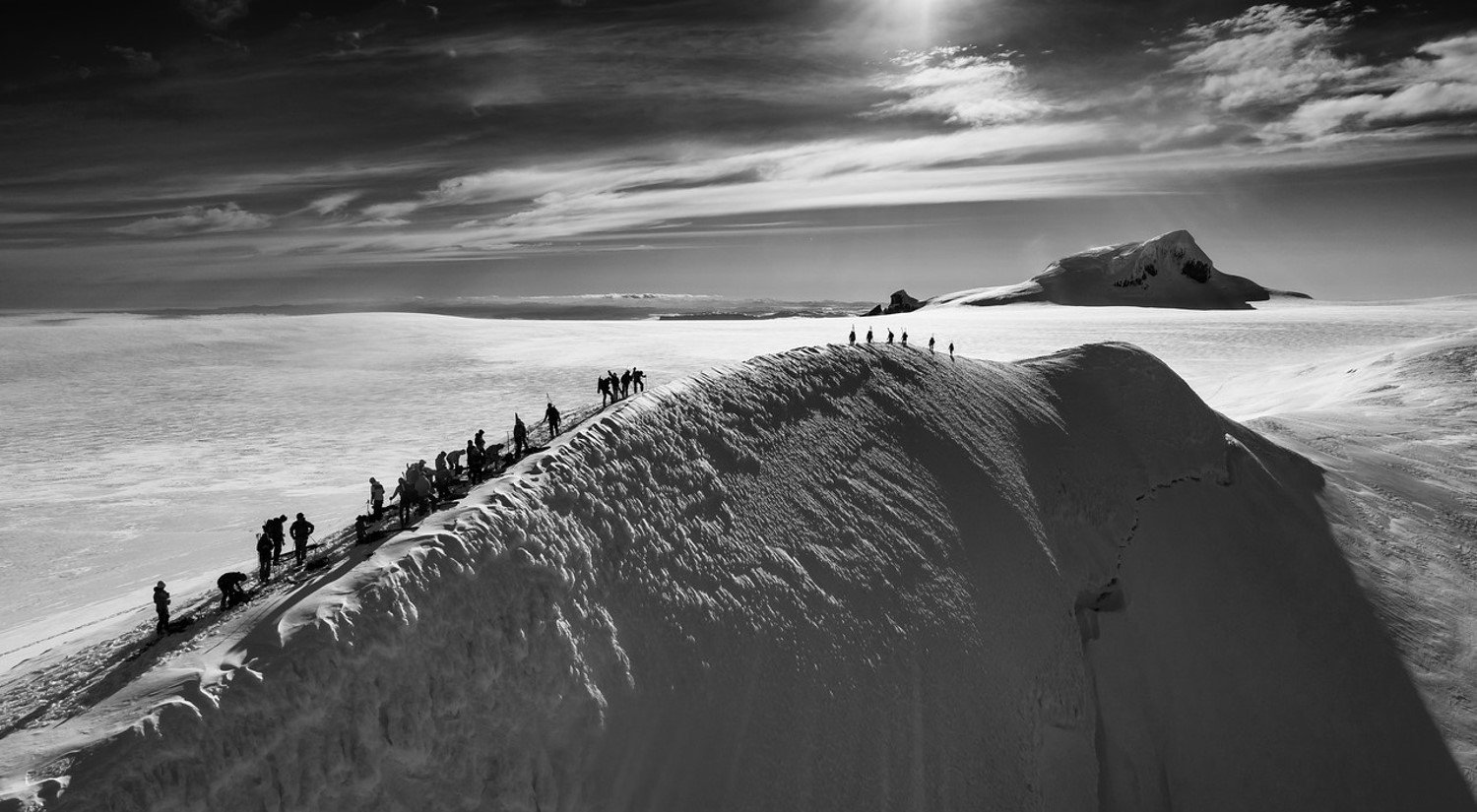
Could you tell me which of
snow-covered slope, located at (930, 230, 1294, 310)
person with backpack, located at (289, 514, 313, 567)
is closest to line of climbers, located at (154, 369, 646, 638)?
person with backpack, located at (289, 514, 313, 567)

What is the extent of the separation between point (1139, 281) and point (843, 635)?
15777 cm

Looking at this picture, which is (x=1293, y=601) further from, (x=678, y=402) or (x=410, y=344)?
(x=410, y=344)

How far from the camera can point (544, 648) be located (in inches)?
398

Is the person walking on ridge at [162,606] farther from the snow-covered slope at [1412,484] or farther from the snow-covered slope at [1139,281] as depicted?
the snow-covered slope at [1139,281]

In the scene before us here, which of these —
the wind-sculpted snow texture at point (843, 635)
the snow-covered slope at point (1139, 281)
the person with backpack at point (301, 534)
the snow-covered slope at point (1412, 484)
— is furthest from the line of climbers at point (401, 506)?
the snow-covered slope at point (1139, 281)

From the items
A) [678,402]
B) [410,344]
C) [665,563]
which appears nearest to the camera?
[665,563]

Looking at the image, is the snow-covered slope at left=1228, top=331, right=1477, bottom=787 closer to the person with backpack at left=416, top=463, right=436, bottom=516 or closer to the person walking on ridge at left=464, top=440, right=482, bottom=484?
the person walking on ridge at left=464, top=440, right=482, bottom=484

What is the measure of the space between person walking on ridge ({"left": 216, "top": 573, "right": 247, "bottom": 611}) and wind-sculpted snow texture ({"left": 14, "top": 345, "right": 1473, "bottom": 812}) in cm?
209

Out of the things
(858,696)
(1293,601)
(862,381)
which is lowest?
(1293,601)

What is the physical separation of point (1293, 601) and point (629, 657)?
24347mm

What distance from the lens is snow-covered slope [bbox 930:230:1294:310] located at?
469 ft

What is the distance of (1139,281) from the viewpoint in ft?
490

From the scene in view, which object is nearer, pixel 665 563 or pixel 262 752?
pixel 262 752

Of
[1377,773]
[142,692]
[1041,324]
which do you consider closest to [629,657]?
[142,692]
